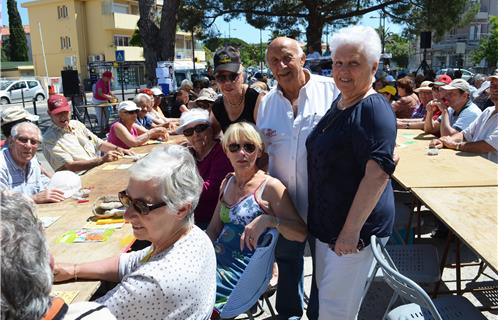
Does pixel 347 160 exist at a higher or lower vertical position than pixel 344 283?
higher

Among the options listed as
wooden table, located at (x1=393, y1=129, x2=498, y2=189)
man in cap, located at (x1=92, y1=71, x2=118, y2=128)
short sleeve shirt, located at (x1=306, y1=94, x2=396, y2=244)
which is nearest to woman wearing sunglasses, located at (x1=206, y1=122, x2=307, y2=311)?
short sleeve shirt, located at (x1=306, y1=94, x2=396, y2=244)

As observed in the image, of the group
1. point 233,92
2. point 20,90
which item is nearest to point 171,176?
point 233,92

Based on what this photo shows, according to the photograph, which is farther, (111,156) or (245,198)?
(111,156)

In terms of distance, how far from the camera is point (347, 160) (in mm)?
1929

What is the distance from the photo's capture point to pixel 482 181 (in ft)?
9.73

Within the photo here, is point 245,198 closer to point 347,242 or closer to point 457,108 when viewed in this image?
point 347,242

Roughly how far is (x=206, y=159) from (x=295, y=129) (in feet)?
2.93

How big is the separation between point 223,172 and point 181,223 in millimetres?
1363

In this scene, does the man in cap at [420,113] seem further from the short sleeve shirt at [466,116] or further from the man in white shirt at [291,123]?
the man in white shirt at [291,123]

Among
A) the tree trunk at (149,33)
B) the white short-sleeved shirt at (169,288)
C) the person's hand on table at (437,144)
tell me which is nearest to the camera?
the white short-sleeved shirt at (169,288)

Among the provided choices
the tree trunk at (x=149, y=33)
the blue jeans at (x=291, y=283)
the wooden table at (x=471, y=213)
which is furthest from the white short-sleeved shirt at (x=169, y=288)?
the tree trunk at (x=149, y=33)

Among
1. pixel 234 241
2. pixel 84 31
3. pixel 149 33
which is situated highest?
pixel 84 31

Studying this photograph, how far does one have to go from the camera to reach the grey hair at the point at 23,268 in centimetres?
101

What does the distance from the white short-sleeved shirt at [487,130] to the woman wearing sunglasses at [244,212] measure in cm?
224
